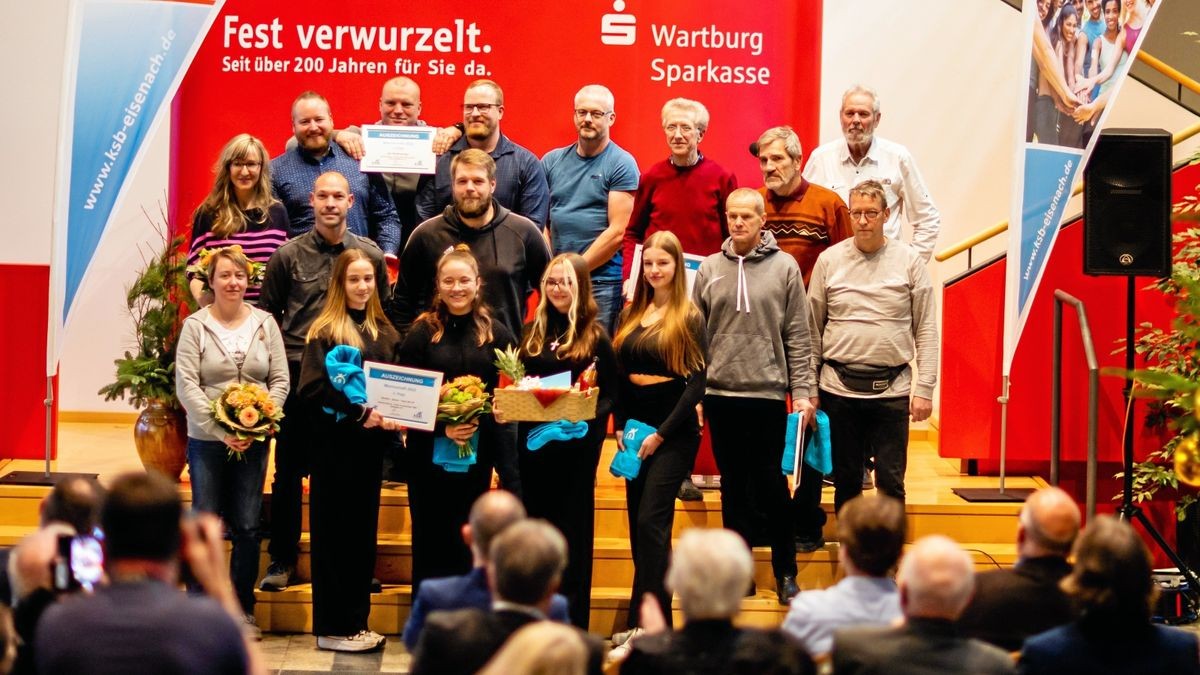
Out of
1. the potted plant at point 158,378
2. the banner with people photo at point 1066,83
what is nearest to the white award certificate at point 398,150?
the potted plant at point 158,378

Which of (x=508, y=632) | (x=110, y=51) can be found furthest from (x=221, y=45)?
(x=508, y=632)

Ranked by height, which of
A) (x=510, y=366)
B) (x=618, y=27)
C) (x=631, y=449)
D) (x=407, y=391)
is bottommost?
(x=631, y=449)

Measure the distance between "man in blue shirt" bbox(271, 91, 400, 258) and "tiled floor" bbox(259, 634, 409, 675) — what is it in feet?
6.02

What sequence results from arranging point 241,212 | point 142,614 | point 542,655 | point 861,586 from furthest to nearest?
point 241,212
point 861,586
point 142,614
point 542,655

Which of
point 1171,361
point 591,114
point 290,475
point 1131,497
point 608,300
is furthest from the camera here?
point 1171,361

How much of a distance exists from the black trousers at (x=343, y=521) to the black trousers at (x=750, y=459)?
1.41 metres

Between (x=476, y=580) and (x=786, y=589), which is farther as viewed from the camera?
(x=786, y=589)

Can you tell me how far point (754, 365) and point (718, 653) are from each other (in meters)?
3.00

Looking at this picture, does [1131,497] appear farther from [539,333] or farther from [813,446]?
[539,333]

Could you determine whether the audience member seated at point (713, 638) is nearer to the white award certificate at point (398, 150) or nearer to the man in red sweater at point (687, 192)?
the man in red sweater at point (687, 192)

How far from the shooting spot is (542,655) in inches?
126

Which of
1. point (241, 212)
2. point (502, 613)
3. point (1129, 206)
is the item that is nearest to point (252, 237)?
point (241, 212)

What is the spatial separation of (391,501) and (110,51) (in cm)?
236

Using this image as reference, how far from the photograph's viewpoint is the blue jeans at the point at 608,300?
24.9 feet
